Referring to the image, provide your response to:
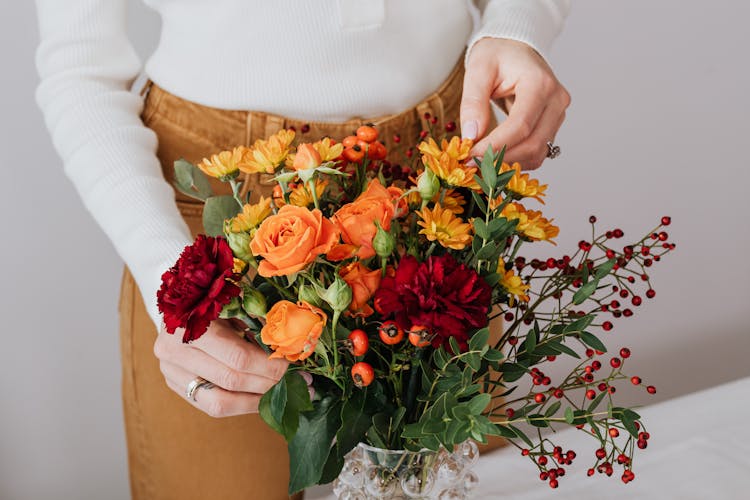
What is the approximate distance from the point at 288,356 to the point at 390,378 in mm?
98

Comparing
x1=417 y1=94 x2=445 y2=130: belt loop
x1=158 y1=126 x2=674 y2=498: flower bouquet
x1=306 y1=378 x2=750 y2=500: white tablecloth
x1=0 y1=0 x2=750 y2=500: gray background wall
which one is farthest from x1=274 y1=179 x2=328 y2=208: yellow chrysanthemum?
x1=0 y1=0 x2=750 y2=500: gray background wall

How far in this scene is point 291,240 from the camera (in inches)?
17.5

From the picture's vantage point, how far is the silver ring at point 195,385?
24.3 inches

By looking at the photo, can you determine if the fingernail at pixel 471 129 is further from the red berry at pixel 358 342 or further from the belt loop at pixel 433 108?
the red berry at pixel 358 342

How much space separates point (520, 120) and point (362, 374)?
0.33 meters

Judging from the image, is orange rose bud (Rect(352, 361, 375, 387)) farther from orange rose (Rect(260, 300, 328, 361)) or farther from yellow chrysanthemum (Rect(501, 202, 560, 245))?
yellow chrysanthemum (Rect(501, 202, 560, 245))

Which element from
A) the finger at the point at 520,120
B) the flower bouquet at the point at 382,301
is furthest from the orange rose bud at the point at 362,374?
the finger at the point at 520,120

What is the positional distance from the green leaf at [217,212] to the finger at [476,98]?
238mm

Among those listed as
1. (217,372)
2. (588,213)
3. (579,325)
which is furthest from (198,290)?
(588,213)

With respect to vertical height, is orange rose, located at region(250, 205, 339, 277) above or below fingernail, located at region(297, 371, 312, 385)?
above

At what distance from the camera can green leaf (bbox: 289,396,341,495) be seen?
0.54 meters

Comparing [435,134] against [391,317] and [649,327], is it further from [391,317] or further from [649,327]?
[649,327]

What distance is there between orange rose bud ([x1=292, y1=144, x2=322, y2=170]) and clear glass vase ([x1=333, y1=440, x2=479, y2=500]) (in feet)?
0.73

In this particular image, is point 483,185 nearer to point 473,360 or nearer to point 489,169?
point 489,169
